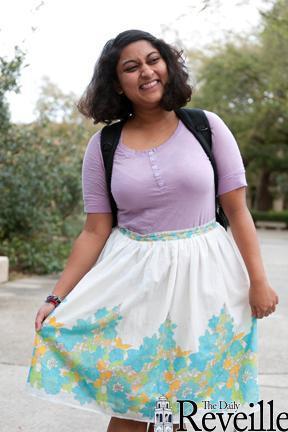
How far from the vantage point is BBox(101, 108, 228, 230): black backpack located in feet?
7.48

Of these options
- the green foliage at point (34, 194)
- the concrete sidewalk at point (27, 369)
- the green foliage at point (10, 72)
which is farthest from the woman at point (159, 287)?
the green foliage at point (34, 194)

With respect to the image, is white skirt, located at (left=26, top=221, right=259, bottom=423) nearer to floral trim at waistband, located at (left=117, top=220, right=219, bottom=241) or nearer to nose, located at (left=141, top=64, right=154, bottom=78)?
floral trim at waistband, located at (left=117, top=220, right=219, bottom=241)

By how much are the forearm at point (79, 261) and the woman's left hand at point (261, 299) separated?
0.60 meters

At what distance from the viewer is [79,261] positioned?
7.89 ft

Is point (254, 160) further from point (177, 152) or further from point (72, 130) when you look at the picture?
point (177, 152)

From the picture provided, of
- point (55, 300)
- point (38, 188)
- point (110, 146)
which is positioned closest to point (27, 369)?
point (55, 300)

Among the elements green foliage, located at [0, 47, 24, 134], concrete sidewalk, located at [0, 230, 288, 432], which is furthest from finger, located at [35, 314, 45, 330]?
green foliage, located at [0, 47, 24, 134]

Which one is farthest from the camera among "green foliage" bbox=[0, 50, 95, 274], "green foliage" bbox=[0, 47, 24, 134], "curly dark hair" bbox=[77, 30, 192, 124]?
"green foliage" bbox=[0, 50, 95, 274]

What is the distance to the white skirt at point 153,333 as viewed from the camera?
2.19 meters

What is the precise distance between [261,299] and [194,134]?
25.0 inches

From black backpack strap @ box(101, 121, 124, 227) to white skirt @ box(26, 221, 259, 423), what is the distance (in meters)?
0.19

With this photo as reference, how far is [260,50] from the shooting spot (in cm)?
2875

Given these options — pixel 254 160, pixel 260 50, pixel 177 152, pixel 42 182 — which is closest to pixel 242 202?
pixel 177 152

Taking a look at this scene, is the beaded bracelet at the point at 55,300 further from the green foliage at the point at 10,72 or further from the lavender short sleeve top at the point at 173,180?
the green foliage at the point at 10,72
